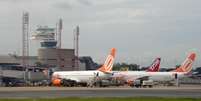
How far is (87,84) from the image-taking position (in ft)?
414

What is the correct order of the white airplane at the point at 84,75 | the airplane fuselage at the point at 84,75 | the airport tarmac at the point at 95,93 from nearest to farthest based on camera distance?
the airport tarmac at the point at 95,93, the airplane fuselage at the point at 84,75, the white airplane at the point at 84,75

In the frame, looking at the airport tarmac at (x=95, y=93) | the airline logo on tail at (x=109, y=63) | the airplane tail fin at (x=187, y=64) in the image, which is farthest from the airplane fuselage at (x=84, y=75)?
the airport tarmac at (x=95, y=93)

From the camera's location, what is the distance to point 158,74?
460 feet

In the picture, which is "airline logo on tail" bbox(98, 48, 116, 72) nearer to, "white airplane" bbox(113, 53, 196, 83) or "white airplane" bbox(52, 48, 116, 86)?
"white airplane" bbox(52, 48, 116, 86)

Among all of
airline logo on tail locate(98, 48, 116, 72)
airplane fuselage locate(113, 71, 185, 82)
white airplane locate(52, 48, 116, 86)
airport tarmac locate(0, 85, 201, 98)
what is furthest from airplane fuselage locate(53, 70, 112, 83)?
airport tarmac locate(0, 85, 201, 98)

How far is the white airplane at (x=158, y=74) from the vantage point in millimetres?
134750

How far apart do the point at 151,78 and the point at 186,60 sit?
→ 622 inches

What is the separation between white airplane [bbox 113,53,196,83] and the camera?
134750 millimetres

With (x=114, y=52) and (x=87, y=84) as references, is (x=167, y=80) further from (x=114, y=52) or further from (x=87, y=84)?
(x=87, y=84)

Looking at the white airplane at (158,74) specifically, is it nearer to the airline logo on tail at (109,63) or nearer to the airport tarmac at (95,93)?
the airline logo on tail at (109,63)

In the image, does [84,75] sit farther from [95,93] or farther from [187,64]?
[95,93]

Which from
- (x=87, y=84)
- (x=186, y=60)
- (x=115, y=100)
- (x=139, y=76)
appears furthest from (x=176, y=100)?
(x=186, y=60)

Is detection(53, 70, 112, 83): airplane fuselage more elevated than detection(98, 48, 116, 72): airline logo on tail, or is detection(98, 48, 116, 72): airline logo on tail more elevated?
detection(98, 48, 116, 72): airline logo on tail

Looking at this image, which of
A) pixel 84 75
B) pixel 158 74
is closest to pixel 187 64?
pixel 158 74
